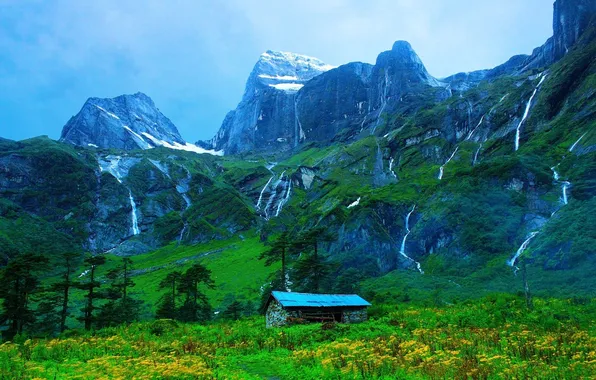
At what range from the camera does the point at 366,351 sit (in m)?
19.0

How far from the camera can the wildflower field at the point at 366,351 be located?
14.5 m

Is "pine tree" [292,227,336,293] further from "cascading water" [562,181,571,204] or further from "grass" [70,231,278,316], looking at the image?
"cascading water" [562,181,571,204]

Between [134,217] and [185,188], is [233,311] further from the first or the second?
[185,188]

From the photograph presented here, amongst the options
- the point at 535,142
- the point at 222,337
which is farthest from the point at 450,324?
the point at 535,142

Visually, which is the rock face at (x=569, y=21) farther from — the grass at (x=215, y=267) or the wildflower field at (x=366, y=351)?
the wildflower field at (x=366, y=351)

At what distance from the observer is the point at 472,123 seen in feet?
429

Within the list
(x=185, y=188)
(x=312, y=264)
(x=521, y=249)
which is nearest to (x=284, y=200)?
(x=185, y=188)

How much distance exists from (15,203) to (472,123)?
6097 inches

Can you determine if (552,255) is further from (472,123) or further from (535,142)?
(472,123)

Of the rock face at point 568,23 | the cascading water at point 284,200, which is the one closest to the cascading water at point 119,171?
the cascading water at point 284,200

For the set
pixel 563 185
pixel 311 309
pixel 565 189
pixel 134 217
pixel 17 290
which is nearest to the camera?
pixel 311 309

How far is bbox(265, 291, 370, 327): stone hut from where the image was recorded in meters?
33.5

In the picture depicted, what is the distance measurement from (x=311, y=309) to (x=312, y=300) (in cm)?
76

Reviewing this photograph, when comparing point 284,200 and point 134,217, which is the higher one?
point 284,200
